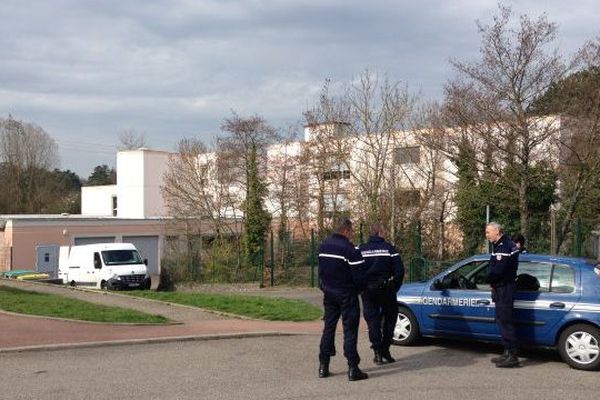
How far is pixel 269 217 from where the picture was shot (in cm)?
3064

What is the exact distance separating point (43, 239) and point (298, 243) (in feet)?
68.2

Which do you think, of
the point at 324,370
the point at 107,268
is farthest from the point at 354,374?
the point at 107,268

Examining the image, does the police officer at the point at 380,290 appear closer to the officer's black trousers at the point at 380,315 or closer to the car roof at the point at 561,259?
the officer's black trousers at the point at 380,315

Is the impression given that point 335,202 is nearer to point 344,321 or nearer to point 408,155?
point 408,155

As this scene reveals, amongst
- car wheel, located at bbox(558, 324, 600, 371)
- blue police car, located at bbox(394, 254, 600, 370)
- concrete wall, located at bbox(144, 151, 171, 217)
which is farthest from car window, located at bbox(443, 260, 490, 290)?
concrete wall, located at bbox(144, 151, 171, 217)

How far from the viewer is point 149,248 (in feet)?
155

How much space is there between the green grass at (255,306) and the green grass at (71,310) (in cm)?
192

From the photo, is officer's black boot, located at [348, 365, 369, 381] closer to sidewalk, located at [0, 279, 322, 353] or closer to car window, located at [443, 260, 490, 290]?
car window, located at [443, 260, 490, 290]

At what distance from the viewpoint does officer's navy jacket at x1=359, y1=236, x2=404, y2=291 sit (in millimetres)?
9391

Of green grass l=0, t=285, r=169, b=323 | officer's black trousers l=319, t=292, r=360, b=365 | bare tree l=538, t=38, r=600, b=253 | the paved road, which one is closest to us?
the paved road

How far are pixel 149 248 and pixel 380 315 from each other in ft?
129

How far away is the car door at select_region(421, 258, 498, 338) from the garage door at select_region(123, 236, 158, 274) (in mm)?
37552

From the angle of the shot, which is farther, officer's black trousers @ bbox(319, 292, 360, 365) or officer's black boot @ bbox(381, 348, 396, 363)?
officer's black boot @ bbox(381, 348, 396, 363)

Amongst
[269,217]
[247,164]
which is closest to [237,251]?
[269,217]
